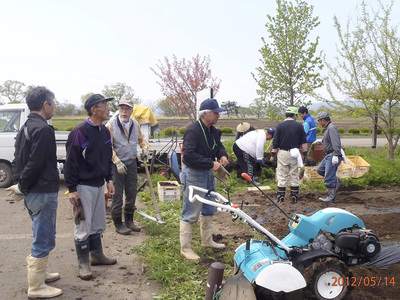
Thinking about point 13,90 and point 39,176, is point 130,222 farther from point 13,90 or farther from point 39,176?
point 13,90

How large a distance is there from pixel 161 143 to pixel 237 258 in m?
8.16

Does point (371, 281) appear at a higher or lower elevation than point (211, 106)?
lower

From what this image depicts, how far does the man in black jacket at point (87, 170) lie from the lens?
13.2ft

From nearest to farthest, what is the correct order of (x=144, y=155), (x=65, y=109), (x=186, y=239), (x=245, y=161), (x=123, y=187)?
Result: (x=186, y=239) → (x=123, y=187) → (x=144, y=155) → (x=245, y=161) → (x=65, y=109)

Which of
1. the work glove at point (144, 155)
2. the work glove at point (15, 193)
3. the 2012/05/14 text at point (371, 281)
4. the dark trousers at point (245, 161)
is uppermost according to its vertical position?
the work glove at point (144, 155)

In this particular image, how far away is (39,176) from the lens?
11.7 ft

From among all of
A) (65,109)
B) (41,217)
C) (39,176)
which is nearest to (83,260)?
(41,217)

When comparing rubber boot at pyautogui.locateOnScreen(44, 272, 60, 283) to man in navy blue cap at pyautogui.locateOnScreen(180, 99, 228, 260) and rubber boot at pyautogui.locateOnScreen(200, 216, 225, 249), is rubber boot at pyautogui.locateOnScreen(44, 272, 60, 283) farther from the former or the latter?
rubber boot at pyautogui.locateOnScreen(200, 216, 225, 249)

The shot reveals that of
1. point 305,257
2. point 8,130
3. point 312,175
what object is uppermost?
point 8,130

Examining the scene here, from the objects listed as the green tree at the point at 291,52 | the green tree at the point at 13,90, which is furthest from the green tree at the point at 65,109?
the green tree at the point at 291,52

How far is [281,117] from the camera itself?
15539 millimetres

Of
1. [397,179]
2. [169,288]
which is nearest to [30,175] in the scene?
[169,288]

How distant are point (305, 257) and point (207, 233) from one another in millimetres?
1724

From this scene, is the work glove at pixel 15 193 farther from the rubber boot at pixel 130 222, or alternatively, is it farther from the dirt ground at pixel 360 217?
the dirt ground at pixel 360 217
